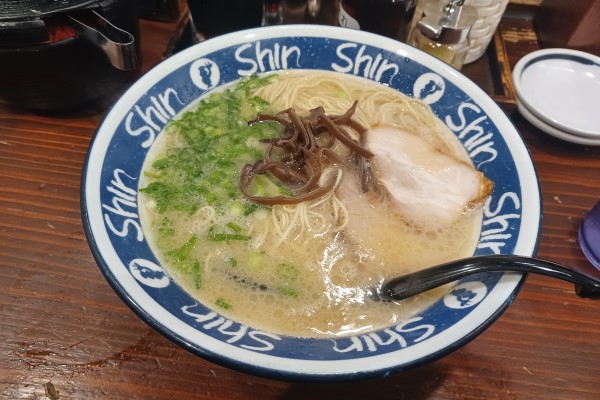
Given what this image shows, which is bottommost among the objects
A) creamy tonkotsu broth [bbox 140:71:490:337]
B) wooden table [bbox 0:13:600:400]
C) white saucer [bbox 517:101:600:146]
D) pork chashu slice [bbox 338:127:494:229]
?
wooden table [bbox 0:13:600:400]

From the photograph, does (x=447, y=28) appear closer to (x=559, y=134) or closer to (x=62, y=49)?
(x=559, y=134)

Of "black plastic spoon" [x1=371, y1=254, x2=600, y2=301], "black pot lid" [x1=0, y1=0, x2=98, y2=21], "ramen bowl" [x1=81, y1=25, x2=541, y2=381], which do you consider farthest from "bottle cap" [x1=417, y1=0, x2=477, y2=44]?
"black pot lid" [x1=0, y1=0, x2=98, y2=21]

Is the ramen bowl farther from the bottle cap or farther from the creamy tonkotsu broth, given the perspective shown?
the bottle cap

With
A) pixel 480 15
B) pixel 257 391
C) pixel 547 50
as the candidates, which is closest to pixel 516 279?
pixel 257 391

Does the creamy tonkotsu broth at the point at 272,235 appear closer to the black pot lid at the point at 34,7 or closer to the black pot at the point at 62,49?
the black pot at the point at 62,49

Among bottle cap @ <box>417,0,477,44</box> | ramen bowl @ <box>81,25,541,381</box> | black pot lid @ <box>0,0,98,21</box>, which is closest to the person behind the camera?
ramen bowl @ <box>81,25,541,381</box>
